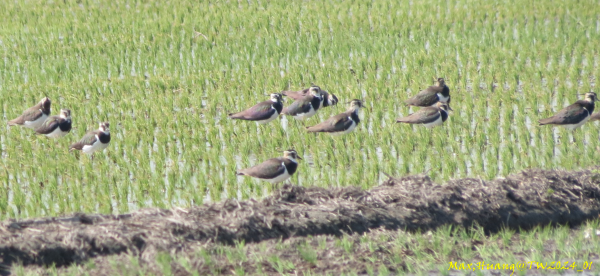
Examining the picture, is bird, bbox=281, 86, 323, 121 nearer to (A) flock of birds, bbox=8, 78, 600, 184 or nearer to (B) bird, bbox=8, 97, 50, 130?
(A) flock of birds, bbox=8, 78, 600, 184

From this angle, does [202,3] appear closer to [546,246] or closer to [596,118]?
[596,118]

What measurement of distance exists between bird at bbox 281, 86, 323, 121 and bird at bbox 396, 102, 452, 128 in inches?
41.1

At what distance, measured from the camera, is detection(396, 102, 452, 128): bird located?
897cm

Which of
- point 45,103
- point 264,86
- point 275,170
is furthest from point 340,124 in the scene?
point 45,103

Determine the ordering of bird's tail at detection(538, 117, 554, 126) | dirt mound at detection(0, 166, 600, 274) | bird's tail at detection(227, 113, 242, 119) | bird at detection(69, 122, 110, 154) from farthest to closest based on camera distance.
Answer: bird's tail at detection(227, 113, 242, 119) → bird's tail at detection(538, 117, 554, 126) → bird at detection(69, 122, 110, 154) → dirt mound at detection(0, 166, 600, 274)

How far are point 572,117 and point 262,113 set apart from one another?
352 centimetres

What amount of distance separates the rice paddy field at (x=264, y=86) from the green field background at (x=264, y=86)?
0.10 feet

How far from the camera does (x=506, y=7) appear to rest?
1547 centimetres

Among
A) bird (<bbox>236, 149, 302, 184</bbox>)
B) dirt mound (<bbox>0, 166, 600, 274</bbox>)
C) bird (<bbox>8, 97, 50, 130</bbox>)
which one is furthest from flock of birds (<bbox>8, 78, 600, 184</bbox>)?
dirt mound (<bbox>0, 166, 600, 274</bbox>)

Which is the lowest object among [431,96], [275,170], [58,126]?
[275,170]

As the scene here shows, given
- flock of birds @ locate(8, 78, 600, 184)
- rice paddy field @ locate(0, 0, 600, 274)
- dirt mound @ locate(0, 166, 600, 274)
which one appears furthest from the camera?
flock of birds @ locate(8, 78, 600, 184)

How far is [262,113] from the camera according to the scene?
925 cm

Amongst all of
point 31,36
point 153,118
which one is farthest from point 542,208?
point 31,36

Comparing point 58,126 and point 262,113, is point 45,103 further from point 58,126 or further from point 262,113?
point 262,113
